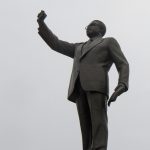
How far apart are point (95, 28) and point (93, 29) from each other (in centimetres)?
5

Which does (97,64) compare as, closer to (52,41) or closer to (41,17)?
(52,41)

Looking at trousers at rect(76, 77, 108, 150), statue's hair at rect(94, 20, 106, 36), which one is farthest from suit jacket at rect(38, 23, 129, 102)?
statue's hair at rect(94, 20, 106, 36)

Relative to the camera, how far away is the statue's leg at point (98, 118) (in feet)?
31.9

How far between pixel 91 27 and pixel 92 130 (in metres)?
2.14

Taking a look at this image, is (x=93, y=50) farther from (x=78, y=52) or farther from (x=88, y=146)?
(x=88, y=146)

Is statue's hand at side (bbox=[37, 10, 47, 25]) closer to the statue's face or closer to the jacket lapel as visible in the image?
the statue's face

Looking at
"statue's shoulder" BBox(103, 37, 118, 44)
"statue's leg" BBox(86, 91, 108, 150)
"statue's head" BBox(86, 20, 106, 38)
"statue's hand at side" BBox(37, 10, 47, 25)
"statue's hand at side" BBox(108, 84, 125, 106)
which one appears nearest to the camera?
"statue's hand at side" BBox(108, 84, 125, 106)

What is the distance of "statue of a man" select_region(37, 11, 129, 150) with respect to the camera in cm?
982

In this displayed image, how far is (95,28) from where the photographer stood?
35.5 feet

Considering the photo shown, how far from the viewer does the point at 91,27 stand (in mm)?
10828

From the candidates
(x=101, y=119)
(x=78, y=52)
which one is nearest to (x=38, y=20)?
(x=78, y=52)

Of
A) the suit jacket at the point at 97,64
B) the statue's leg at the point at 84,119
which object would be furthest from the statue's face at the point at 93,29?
the statue's leg at the point at 84,119

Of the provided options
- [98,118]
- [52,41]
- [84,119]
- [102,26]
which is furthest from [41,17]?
[98,118]

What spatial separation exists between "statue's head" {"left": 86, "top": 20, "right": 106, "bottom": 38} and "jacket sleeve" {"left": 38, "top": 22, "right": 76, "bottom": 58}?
1.43 feet
